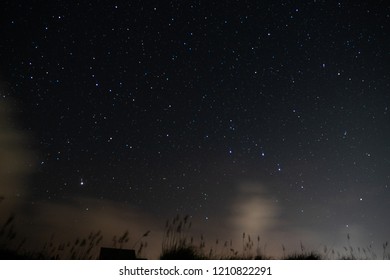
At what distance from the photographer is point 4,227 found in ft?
11.2

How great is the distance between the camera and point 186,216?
4.08 metres

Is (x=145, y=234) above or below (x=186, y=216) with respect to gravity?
below
